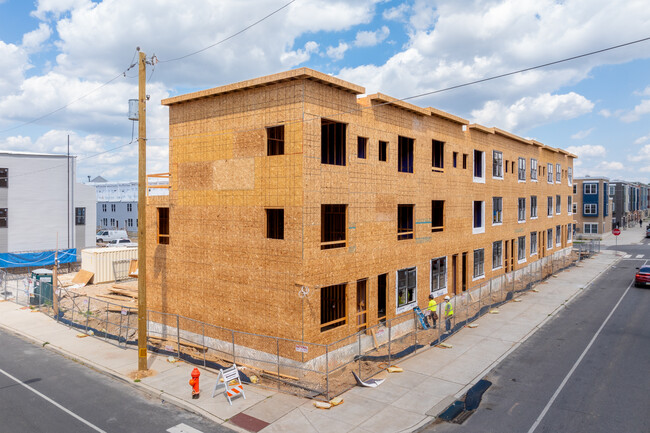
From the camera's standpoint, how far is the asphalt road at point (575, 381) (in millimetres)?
12125

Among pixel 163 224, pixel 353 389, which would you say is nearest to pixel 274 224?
pixel 353 389

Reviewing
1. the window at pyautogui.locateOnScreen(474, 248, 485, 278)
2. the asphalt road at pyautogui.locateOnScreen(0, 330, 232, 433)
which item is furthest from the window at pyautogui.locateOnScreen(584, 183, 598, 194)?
the asphalt road at pyautogui.locateOnScreen(0, 330, 232, 433)

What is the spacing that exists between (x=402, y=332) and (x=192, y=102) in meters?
15.1

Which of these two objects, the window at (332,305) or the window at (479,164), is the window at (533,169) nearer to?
the window at (479,164)

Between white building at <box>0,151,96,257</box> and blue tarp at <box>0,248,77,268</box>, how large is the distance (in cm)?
359

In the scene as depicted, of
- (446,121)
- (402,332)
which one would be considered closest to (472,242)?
(446,121)

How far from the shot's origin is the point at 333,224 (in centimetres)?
1839

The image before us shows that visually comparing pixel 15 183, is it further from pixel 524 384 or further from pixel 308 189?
pixel 524 384

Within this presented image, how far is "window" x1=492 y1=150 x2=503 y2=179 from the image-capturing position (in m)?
31.4

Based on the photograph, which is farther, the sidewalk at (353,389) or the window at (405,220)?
the window at (405,220)

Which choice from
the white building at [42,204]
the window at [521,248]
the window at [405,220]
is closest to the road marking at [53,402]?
the window at [405,220]

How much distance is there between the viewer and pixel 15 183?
4359 centimetres

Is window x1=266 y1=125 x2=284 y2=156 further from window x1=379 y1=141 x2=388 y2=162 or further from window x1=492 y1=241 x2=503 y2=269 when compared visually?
window x1=492 y1=241 x2=503 y2=269

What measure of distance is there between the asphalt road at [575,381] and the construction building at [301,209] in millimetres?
6108
